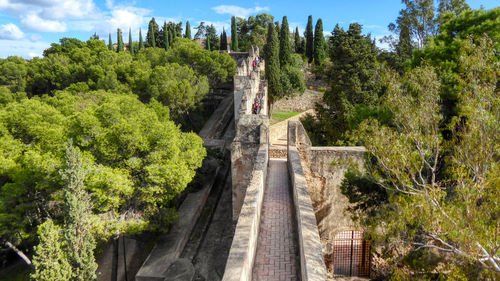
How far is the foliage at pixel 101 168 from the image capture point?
992cm

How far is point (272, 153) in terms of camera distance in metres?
12.3

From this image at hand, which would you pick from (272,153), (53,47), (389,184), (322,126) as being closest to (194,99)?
(322,126)

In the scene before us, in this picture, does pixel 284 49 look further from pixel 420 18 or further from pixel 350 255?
pixel 350 255

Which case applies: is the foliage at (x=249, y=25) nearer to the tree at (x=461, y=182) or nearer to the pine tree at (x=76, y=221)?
the pine tree at (x=76, y=221)

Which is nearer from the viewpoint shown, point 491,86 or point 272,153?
point 491,86

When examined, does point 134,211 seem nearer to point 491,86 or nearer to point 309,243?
point 309,243

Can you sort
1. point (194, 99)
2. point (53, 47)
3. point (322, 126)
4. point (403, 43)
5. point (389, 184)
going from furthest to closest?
1. point (53, 47)
2. point (403, 43)
3. point (194, 99)
4. point (322, 126)
5. point (389, 184)

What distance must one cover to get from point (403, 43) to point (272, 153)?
19.1 meters

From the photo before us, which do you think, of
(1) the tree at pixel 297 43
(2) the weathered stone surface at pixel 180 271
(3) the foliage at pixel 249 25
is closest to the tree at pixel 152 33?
(3) the foliage at pixel 249 25

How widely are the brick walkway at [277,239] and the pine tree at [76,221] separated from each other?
574 cm

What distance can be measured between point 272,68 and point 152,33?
25.7 m

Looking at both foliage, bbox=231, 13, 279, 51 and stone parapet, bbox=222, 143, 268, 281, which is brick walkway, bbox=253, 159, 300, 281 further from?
foliage, bbox=231, 13, 279, 51

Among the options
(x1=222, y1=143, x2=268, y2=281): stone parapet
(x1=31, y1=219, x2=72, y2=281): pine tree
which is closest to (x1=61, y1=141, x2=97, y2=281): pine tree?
(x1=31, y1=219, x2=72, y2=281): pine tree

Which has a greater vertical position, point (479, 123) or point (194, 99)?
point (194, 99)
